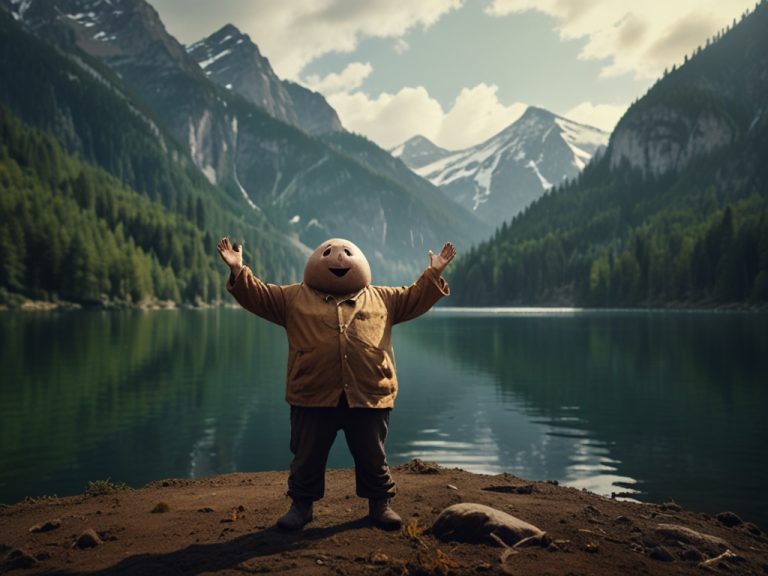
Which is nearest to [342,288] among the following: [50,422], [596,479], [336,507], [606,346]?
[336,507]

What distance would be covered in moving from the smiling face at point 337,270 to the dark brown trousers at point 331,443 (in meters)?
1.42

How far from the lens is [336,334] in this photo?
855 centimetres

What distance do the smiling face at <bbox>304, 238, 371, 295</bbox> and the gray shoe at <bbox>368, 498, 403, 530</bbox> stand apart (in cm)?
261

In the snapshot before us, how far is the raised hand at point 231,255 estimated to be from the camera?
894cm

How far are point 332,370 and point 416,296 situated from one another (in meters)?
1.62

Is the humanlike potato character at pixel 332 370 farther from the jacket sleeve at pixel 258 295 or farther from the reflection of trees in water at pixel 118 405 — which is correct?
the reflection of trees in water at pixel 118 405

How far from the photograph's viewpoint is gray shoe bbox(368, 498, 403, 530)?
26.7 feet

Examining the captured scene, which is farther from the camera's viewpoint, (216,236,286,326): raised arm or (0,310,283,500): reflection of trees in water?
(0,310,283,500): reflection of trees in water

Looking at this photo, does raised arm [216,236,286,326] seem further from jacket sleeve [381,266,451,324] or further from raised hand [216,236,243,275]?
jacket sleeve [381,266,451,324]

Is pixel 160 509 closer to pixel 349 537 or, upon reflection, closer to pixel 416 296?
pixel 349 537

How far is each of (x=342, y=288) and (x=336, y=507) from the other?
9.66ft

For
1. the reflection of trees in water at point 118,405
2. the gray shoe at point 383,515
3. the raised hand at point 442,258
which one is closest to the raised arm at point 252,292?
the raised hand at point 442,258

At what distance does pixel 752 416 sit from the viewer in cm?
2294

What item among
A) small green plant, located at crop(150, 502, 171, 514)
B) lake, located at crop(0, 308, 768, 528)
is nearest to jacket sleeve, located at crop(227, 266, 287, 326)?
small green plant, located at crop(150, 502, 171, 514)
